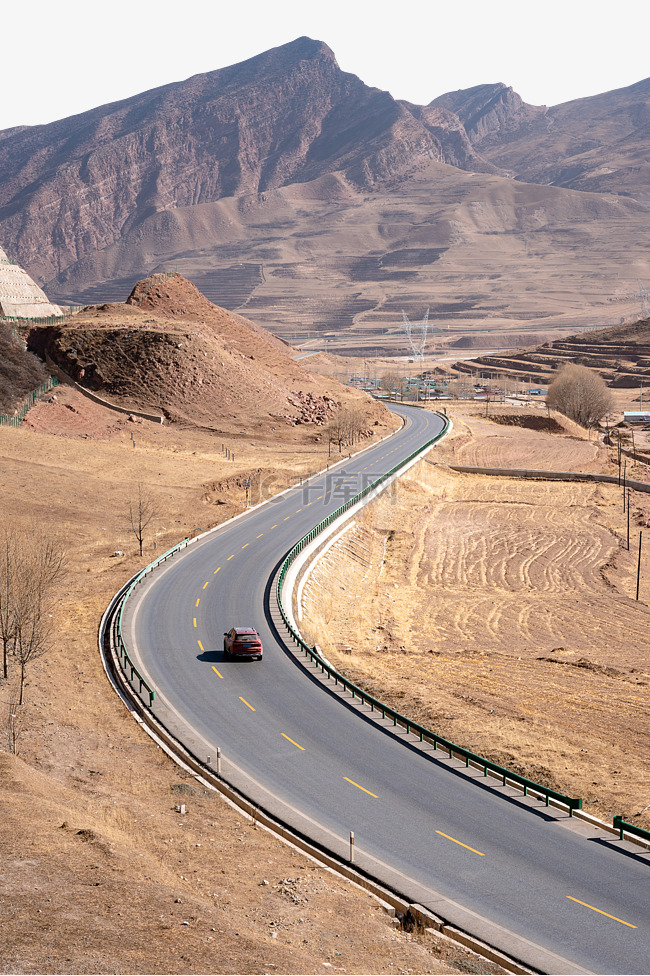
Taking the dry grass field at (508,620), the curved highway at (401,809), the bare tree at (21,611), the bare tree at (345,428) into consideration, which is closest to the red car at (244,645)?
the curved highway at (401,809)

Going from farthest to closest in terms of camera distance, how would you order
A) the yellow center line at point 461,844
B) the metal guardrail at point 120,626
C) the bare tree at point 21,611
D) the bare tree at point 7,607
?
the metal guardrail at point 120,626 → the bare tree at point 7,607 → the bare tree at point 21,611 → the yellow center line at point 461,844

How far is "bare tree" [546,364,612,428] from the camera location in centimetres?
13362

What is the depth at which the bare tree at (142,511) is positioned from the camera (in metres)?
60.1

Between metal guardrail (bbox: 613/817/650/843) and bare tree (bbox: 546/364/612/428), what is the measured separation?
4566 inches

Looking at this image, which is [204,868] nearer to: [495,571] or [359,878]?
[359,878]

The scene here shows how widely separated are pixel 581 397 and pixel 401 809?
116413 mm

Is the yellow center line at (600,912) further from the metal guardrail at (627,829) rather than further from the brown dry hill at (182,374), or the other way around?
the brown dry hill at (182,374)

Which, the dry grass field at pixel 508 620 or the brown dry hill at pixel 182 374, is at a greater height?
the brown dry hill at pixel 182 374

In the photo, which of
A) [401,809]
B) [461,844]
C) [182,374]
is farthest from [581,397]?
[461,844]

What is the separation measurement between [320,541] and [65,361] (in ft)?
183

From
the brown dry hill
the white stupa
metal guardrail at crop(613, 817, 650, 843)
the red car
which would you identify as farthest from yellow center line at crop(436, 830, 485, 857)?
the white stupa

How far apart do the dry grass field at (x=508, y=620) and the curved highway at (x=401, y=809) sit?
7.49 ft

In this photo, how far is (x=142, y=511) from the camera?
196ft

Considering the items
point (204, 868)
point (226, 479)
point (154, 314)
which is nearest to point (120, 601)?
point (204, 868)
